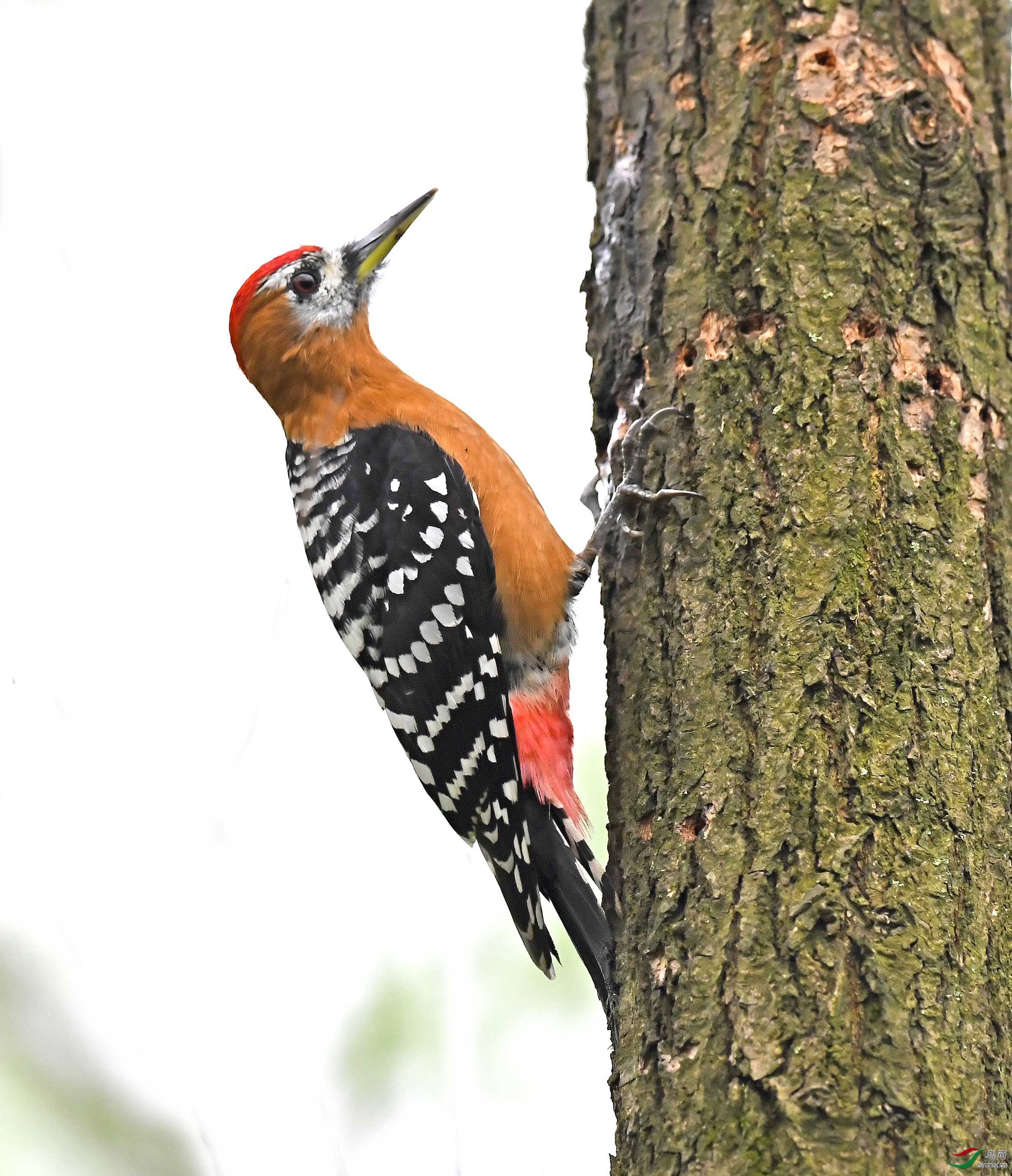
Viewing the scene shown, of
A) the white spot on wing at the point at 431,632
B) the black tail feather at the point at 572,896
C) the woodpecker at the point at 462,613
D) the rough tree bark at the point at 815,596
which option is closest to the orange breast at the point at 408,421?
the woodpecker at the point at 462,613

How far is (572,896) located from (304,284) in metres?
2.43

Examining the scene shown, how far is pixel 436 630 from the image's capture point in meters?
3.73

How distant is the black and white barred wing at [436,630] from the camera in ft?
11.9

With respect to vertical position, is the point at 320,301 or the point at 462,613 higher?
the point at 320,301

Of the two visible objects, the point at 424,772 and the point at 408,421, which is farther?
the point at 408,421

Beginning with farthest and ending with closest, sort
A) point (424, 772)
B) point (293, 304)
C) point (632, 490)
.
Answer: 1. point (293, 304)
2. point (424, 772)
3. point (632, 490)

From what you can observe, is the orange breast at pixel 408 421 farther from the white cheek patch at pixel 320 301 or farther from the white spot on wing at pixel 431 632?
the white spot on wing at pixel 431 632

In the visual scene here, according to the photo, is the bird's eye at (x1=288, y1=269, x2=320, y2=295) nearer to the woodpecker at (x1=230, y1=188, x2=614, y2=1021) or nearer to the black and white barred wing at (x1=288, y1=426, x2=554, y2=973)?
the woodpecker at (x1=230, y1=188, x2=614, y2=1021)

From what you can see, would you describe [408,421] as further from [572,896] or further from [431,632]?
[572,896]

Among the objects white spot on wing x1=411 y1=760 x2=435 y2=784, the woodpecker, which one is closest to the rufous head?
the woodpecker

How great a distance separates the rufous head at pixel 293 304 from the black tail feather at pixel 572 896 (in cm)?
188

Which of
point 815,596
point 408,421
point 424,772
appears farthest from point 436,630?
point 815,596

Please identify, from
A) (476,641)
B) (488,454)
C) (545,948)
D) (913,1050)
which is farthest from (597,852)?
(913,1050)

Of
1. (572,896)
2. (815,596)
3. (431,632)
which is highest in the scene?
Result: (815,596)
